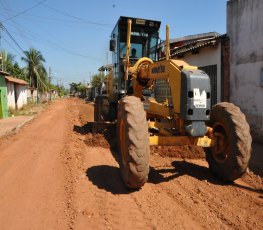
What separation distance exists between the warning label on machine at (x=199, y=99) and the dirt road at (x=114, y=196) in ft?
4.75

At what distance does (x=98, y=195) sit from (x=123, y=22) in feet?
18.5

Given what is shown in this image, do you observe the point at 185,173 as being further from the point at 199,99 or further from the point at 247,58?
the point at 247,58

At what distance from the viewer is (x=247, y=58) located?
10.7m

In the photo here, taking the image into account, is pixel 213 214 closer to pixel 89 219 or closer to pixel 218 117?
pixel 89 219

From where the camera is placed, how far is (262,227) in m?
4.16

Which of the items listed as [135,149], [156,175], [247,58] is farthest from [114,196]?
[247,58]

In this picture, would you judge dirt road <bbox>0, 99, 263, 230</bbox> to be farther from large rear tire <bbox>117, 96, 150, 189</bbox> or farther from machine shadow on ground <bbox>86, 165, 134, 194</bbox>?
large rear tire <bbox>117, 96, 150, 189</bbox>

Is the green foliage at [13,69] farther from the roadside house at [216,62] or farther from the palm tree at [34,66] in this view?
the roadside house at [216,62]

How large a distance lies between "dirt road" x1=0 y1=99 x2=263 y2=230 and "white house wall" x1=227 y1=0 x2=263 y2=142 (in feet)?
12.2

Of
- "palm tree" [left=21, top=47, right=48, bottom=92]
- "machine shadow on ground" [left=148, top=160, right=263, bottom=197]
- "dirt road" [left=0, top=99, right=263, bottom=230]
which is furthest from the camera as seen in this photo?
"palm tree" [left=21, top=47, right=48, bottom=92]

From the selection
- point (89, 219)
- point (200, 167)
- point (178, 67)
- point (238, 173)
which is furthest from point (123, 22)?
point (89, 219)

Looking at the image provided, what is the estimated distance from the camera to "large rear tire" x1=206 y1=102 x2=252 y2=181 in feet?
18.5

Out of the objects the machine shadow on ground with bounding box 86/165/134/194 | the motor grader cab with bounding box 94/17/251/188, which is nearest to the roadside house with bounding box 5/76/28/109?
the machine shadow on ground with bounding box 86/165/134/194

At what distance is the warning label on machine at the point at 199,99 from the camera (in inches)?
211
